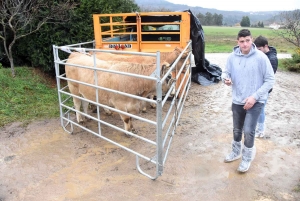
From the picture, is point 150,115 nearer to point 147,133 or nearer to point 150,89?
point 147,133

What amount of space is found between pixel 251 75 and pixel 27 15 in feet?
20.0

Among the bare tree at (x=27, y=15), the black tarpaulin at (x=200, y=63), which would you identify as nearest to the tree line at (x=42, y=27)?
the bare tree at (x=27, y=15)

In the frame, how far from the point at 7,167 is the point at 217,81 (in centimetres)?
633

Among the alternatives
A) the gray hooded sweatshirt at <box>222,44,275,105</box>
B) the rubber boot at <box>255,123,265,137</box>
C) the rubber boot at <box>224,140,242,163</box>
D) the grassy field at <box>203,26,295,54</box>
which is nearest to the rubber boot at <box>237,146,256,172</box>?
the rubber boot at <box>224,140,242,163</box>

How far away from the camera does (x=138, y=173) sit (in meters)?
3.41

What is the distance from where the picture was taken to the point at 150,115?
18.0 feet

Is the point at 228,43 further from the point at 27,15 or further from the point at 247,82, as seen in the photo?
the point at 247,82

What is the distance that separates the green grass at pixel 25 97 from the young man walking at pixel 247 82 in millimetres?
3757

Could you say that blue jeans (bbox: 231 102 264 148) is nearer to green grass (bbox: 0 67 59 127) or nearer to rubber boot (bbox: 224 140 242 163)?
rubber boot (bbox: 224 140 242 163)

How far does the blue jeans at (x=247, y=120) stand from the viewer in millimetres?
3043

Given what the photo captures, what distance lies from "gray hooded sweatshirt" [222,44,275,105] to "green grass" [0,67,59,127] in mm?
3796

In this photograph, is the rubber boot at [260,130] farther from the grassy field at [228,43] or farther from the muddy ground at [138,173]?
the grassy field at [228,43]

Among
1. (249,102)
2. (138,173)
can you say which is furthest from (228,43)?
(138,173)

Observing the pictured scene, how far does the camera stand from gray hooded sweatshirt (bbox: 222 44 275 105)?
113 inches
